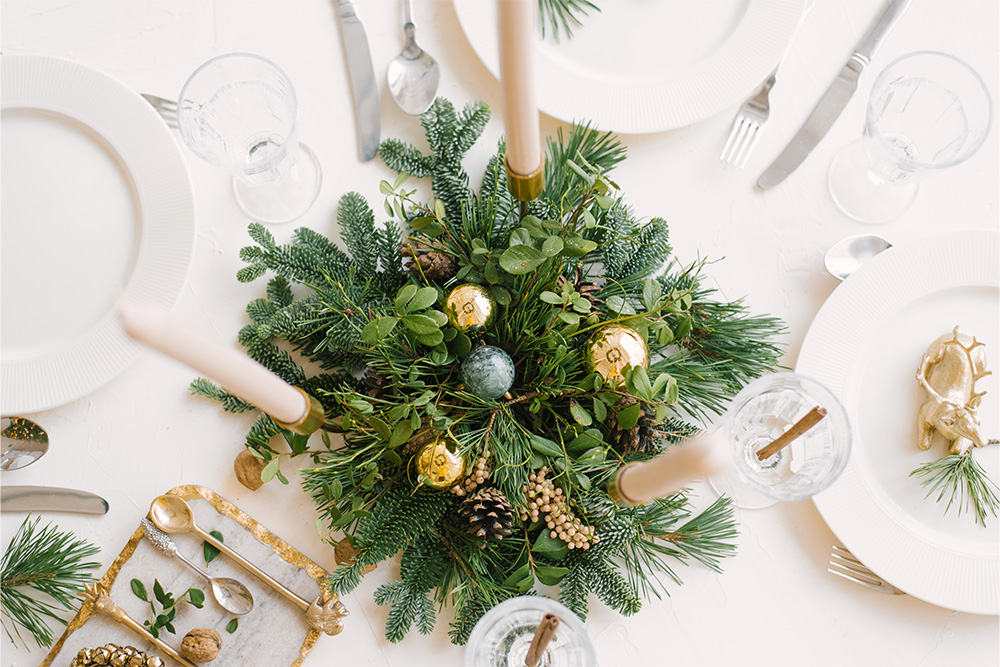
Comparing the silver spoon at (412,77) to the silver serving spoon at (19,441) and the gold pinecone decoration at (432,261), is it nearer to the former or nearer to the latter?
the gold pinecone decoration at (432,261)

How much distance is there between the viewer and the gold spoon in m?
0.73

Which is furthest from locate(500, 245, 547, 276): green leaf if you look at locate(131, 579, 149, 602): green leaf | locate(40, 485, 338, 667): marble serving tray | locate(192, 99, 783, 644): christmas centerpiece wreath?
locate(131, 579, 149, 602): green leaf

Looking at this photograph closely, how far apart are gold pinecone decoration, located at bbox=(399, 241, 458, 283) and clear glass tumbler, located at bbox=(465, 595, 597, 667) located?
13.2 inches

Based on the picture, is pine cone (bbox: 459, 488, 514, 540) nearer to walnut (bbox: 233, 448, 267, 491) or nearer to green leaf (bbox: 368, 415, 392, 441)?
green leaf (bbox: 368, 415, 392, 441)

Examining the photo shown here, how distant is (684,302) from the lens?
62cm

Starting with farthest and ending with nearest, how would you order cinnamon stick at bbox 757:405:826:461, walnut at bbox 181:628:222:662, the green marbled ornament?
walnut at bbox 181:628:222:662 < the green marbled ornament < cinnamon stick at bbox 757:405:826:461

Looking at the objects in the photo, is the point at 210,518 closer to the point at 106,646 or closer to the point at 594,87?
the point at 106,646

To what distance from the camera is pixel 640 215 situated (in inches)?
31.8

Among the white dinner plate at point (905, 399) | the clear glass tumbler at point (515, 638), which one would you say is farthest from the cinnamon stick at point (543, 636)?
the white dinner plate at point (905, 399)

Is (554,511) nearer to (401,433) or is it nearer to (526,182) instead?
(401,433)

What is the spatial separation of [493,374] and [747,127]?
0.47 metres

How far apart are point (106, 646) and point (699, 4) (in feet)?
3.29

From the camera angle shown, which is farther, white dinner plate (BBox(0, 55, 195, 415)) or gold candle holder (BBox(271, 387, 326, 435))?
white dinner plate (BBox(0, 55, 195, 415))

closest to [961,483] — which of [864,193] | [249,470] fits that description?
[864,193]
